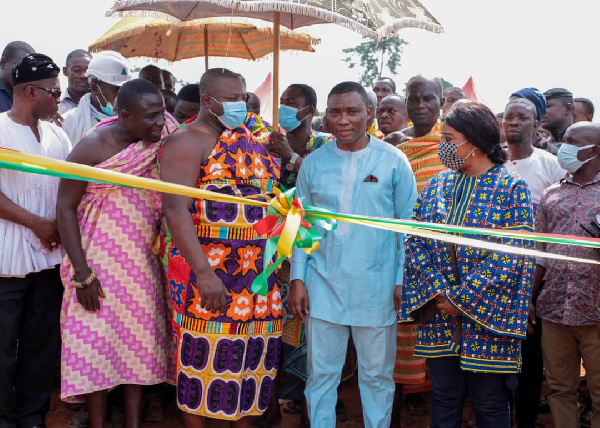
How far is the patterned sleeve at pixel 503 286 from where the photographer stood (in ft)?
11.5

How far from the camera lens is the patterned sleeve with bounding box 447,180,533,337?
3.50 metres

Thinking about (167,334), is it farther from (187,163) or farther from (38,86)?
(38,86)

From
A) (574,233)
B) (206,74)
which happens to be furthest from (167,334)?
(574,233)

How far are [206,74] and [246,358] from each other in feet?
5.53

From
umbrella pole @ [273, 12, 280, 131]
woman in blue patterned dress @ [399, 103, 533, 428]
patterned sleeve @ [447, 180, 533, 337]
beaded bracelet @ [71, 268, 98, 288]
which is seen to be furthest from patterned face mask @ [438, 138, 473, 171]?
beaded bracelet @ [71, 268, 98, 288]

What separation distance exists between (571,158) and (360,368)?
1.87m

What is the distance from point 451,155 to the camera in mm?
3680

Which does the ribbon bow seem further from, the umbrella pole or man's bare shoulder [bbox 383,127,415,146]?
man's bare shoulder [bbox 383,127,415,146]

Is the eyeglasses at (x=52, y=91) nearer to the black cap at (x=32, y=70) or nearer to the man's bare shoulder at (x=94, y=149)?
the black cap at (x=32, y=70)

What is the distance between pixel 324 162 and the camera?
415 cm

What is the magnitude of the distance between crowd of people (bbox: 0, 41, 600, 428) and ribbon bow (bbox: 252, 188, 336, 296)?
0.10 m

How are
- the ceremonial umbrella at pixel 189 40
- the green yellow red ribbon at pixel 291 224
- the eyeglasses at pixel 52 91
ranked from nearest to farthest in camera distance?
the green yellow red ribbon at pixel 291 224, the eyeglasses at pixel 52 91, the ceremonial umbrella at pixel 189 40

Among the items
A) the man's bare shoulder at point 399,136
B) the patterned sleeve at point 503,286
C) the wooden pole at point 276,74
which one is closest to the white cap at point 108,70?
the wooden pole at point 276,74

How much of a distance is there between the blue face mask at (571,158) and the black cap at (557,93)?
298 cm
